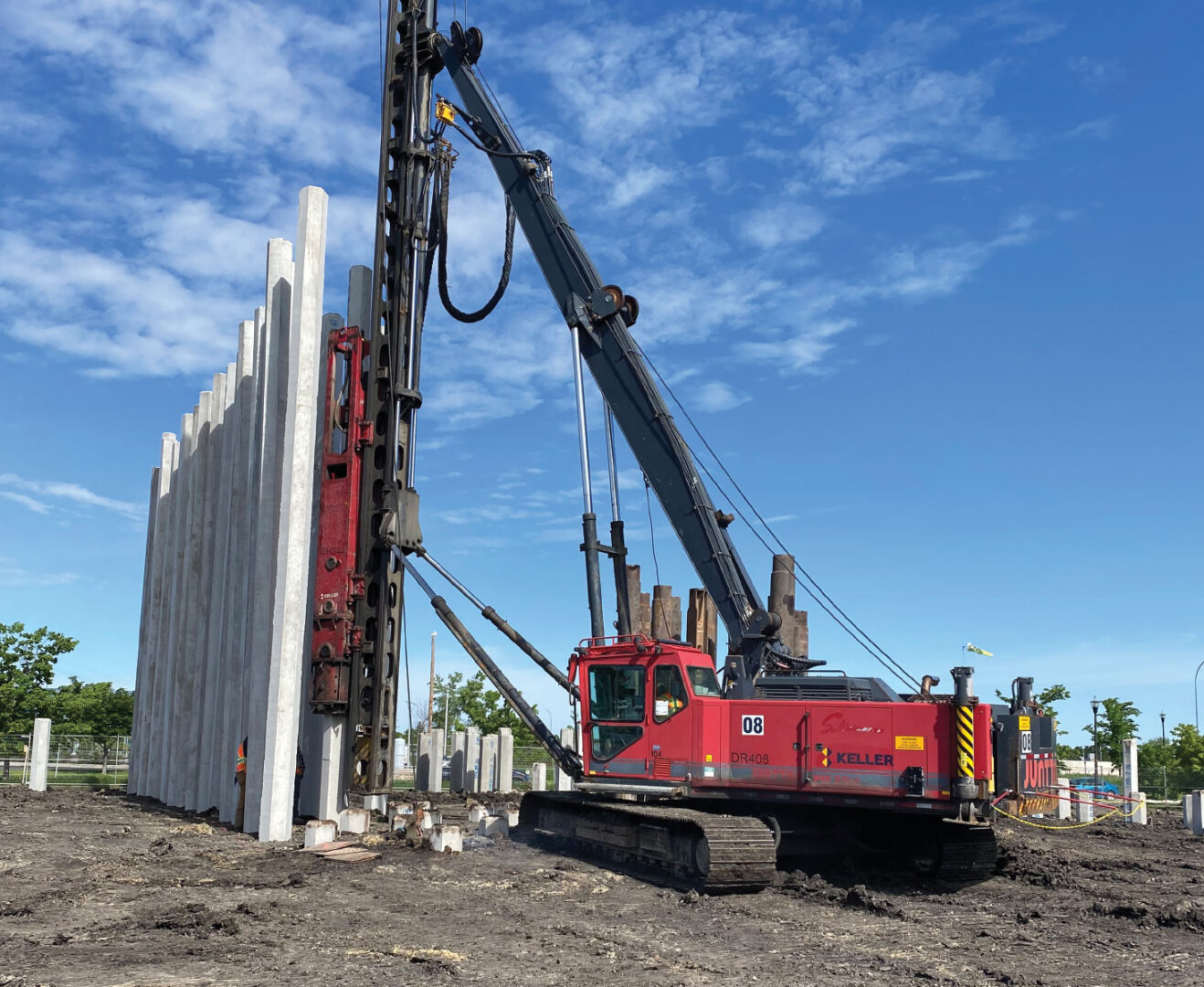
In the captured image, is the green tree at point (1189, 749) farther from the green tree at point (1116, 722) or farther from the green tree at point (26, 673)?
the green tree at point (26, 673)

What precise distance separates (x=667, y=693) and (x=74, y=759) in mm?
33763

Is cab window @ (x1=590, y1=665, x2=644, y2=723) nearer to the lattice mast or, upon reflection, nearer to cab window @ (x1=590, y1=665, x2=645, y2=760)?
cab window @ (x1=590, y1=665, x2=645, y2=760)

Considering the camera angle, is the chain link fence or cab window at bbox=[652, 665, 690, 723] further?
the chain link fence

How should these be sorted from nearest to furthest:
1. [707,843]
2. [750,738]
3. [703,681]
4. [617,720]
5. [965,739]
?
[707,843] → [965,739] → [750,738] → [703,681] → [617,720]

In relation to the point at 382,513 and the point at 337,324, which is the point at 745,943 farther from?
the point at 337,324

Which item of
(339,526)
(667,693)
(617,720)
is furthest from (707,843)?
(339,526)

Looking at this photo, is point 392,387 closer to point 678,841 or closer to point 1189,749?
point 678,841

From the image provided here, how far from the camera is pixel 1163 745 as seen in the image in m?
56.9

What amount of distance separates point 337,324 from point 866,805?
36.9 feet

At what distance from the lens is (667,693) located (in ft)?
47.7

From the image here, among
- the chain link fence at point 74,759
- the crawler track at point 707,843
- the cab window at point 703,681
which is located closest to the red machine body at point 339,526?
the crawler track at point 707,843

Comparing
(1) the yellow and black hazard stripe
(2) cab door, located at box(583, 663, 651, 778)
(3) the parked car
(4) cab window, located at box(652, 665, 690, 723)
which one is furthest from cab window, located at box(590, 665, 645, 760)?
(3) the parked car

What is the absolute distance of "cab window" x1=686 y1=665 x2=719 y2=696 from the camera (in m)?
14.5

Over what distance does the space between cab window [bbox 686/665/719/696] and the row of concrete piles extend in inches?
223
